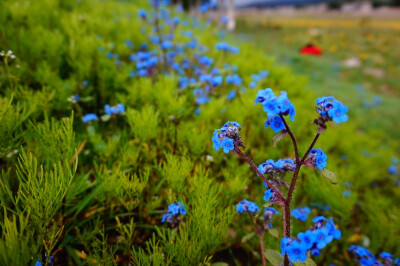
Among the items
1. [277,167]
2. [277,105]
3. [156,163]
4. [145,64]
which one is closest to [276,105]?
[277,105]

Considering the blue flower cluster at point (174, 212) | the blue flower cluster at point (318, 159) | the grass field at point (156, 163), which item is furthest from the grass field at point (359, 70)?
the blue flower cluster at point (174, 212)

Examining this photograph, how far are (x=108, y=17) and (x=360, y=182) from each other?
15.1ft

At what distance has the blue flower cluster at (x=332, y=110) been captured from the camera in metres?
0.83

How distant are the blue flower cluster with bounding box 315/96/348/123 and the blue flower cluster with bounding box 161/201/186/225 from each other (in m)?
0.71

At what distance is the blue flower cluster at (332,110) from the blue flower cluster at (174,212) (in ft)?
2.34

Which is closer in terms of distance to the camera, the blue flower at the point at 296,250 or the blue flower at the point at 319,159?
the blue flower at the point at 296,250

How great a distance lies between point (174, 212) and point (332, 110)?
30.8 inches

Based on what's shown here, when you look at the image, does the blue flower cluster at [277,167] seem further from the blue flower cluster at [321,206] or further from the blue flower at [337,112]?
the blue flower cluster at [321,206]

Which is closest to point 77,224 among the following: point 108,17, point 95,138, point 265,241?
point 95,138

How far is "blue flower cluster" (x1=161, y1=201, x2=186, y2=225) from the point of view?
1.20 m

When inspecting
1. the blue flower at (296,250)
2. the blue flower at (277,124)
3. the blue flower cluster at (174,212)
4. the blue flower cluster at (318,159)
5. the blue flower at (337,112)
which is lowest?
the blue flower cluster at (174,212)

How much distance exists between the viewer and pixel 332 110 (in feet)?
2.72

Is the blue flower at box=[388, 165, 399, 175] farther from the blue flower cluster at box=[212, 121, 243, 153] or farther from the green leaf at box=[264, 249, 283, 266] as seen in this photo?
the blue flower cluster at box=[212, 121, 243, 153]

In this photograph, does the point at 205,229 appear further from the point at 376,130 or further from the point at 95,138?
the point at 376,130
